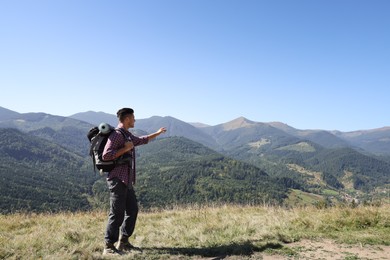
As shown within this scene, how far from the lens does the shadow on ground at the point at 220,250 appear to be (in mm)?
6027

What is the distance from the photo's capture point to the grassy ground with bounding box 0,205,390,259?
593 cm

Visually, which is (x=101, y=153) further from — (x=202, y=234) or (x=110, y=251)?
(x=202, y=234)

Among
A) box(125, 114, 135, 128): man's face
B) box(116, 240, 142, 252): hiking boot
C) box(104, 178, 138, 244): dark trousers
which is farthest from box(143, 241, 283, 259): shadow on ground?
box(125, 114, 135, 128): man's face

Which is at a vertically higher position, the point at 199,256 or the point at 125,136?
the point at 125,136

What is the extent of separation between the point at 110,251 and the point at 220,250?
2.16m

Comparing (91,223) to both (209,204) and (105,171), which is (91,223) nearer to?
(105,171)

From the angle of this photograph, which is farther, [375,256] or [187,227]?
[187,227]

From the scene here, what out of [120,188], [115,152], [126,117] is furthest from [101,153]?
[126,117]

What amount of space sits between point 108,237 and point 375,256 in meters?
5.17

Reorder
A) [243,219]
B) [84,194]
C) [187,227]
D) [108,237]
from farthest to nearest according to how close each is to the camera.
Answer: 1. [84,194]
2. [243,219]
3. [187,227]
4. [108,237]

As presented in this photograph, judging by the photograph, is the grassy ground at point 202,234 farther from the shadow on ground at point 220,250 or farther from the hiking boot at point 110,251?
the hiking boot at point 110,251

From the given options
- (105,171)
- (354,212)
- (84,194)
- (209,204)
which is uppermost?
(105,171)

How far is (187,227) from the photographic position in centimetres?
825

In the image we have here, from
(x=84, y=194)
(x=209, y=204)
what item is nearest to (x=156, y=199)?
(x=84, y=194)
